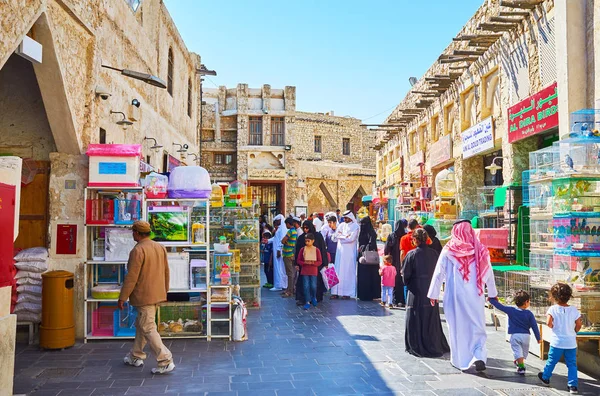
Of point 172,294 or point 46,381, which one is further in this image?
point 172,294

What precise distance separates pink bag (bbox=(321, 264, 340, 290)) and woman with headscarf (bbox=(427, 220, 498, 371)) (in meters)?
4.67

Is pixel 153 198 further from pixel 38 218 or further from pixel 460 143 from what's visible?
pixel 460 143

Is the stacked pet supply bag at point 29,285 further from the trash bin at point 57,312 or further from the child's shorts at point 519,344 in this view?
the child's shorts at point 519,344

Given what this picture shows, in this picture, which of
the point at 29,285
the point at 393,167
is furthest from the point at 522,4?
the point at 393,167

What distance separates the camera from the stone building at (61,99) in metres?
6.41

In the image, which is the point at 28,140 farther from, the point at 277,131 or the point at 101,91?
the point at 277,131

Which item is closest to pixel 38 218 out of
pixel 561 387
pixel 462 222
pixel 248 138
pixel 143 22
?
pixel 143 22

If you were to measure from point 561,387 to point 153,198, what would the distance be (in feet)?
18.2

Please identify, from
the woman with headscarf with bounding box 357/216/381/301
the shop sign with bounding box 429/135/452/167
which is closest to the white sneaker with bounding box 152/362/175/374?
the woman with headscarf with bounding box 357/216/381/301

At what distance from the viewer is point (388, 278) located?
964 centimetres

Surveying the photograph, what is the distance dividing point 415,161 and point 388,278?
8841 millimetres

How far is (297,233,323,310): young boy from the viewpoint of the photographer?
9516mm

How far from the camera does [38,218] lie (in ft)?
24.6

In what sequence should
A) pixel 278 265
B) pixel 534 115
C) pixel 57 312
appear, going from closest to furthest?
1. pixel 57 312
2. pixel 534 115
3. pixel 278 265
